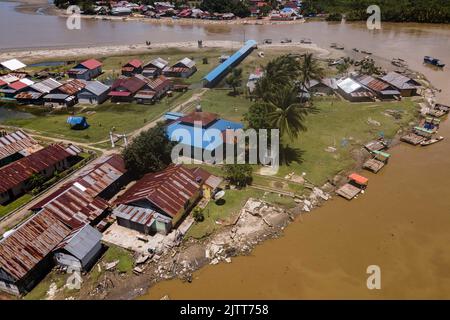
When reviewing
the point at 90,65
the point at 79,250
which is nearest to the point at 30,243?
the point at 79,250

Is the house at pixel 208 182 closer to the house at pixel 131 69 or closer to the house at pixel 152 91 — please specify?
the house at pixel 152 91

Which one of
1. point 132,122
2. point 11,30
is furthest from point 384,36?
point 11,30

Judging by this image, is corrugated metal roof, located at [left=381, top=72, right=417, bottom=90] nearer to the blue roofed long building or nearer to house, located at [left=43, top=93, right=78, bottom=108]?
the blue roofed long building

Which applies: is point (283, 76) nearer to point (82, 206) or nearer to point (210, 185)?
point (210, 185)

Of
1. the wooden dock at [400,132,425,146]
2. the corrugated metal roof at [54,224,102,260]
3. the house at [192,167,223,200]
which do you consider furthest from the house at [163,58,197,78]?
the corrugated metal roof at [54,224,102,260]

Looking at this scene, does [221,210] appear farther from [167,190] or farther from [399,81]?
[399,81]

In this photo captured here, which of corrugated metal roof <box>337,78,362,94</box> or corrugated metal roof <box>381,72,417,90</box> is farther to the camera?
corrugated metal roof <box>381,72,417,90</box>

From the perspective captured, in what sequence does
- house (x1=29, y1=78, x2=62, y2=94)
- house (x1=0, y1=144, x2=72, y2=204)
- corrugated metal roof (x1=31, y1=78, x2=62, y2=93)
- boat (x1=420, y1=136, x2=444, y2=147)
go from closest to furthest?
1. house (x1=0, y1=144, x2=72, y2=204)
2. boat (x1=420, y1=136, x2=444, y2=147)
3. house (x1=29, y1=78, x2=62, y2=94)
4. corrugated metal roof (x1=31, y1=78, x2=62, y2=93)
